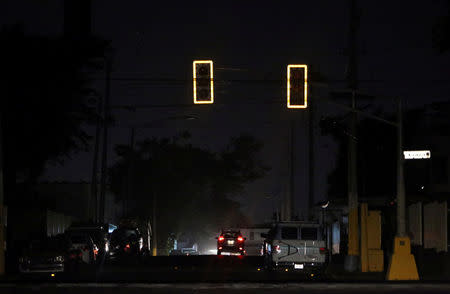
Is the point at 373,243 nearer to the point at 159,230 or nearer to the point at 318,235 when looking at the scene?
the point at 318,235

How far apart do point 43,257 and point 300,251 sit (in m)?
9.97

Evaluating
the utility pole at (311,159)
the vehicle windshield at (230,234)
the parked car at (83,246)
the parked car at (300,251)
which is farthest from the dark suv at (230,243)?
the parked car at (300,251)

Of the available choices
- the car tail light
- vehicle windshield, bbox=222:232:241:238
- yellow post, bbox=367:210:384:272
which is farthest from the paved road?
vehicle windshield, bbox=222:232:241:238

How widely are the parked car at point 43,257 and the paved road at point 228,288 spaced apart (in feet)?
18.8

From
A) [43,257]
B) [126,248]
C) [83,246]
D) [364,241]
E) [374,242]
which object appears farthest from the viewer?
[126,248]

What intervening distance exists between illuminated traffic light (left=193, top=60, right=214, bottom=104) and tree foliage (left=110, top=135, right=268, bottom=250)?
58.7 meters

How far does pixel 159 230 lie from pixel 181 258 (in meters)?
42.5

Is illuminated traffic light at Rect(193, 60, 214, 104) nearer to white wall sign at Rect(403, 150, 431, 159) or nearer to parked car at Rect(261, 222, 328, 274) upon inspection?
white wall sign at Rect(403, 150, 431, 159)

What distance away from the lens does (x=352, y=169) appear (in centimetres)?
3600

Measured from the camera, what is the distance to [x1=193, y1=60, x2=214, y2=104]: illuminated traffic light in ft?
73.0

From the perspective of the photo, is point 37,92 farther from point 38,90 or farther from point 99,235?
point 99,235

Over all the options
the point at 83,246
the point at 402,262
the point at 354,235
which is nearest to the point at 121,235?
the point at 83,246

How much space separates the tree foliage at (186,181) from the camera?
3435 inches

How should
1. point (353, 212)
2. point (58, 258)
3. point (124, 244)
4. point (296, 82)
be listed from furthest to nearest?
point (124, 244) < point (353, 212) < point (58, 258) < point (296, 82)
